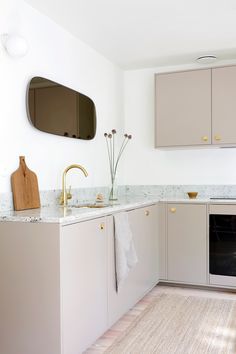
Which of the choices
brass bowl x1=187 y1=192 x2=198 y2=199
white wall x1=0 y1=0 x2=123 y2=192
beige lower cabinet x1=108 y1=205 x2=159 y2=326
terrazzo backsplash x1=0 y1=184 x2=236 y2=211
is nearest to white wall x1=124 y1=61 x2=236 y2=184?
terrazzo backsplash x1=0 y1=184 x2=236 y2=211

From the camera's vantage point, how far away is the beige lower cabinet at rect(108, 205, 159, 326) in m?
2.73

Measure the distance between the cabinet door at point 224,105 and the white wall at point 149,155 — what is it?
1.07ft

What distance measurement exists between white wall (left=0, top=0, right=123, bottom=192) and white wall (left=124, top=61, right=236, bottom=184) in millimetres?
340

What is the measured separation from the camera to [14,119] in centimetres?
260

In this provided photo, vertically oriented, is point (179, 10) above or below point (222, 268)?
above

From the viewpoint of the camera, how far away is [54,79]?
3.06 m

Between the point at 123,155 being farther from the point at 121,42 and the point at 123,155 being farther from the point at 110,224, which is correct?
the point at 110,224

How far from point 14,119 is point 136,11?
1.17m

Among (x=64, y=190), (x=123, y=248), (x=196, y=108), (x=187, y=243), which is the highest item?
(x=196, y=108)

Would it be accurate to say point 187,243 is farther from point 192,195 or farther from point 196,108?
point 196,108

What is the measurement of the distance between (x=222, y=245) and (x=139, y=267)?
0.84 meters

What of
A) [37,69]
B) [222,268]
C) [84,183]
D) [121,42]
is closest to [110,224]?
[84,183]

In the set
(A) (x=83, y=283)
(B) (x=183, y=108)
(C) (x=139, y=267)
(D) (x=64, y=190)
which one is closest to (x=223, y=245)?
(C) (x=139, y=267)

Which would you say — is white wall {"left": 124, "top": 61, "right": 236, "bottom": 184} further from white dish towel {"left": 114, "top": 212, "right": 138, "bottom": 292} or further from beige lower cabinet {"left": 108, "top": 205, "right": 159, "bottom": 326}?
white dish towel {"left": 114, "top": 212, "right": 138, "bottom": 292}
